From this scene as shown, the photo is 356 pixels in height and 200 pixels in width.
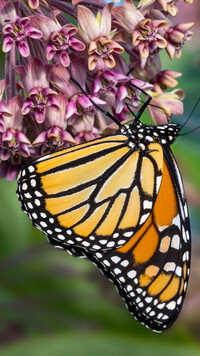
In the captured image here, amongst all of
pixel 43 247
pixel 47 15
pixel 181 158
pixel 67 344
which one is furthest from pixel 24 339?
pixel 47 15

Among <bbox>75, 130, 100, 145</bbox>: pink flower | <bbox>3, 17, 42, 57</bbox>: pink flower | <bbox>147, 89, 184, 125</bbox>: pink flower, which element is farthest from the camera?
<bbox>147, 89, 184, 125</bbox>: pink flower

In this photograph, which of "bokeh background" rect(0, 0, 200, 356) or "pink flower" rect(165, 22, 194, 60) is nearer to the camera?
"pink flower" rect(165, 22, 194, 60)

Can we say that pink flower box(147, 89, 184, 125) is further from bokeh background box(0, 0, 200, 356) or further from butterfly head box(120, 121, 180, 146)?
bokeh background box(0, 0, 200, 356)

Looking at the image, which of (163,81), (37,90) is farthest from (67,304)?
(37,90)

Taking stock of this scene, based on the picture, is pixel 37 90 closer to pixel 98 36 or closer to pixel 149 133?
pixel 98 36

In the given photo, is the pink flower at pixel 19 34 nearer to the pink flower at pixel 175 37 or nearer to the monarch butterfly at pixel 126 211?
the monarch butterfly at pixel 126 211

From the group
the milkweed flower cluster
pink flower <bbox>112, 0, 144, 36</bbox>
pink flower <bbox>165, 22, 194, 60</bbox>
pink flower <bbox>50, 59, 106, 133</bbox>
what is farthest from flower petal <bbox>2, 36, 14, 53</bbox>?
pink flower <bbox>165, 22, 194, 60</bbox>

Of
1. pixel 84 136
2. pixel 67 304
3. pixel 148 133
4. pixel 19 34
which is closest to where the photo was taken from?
pixel 19 34
